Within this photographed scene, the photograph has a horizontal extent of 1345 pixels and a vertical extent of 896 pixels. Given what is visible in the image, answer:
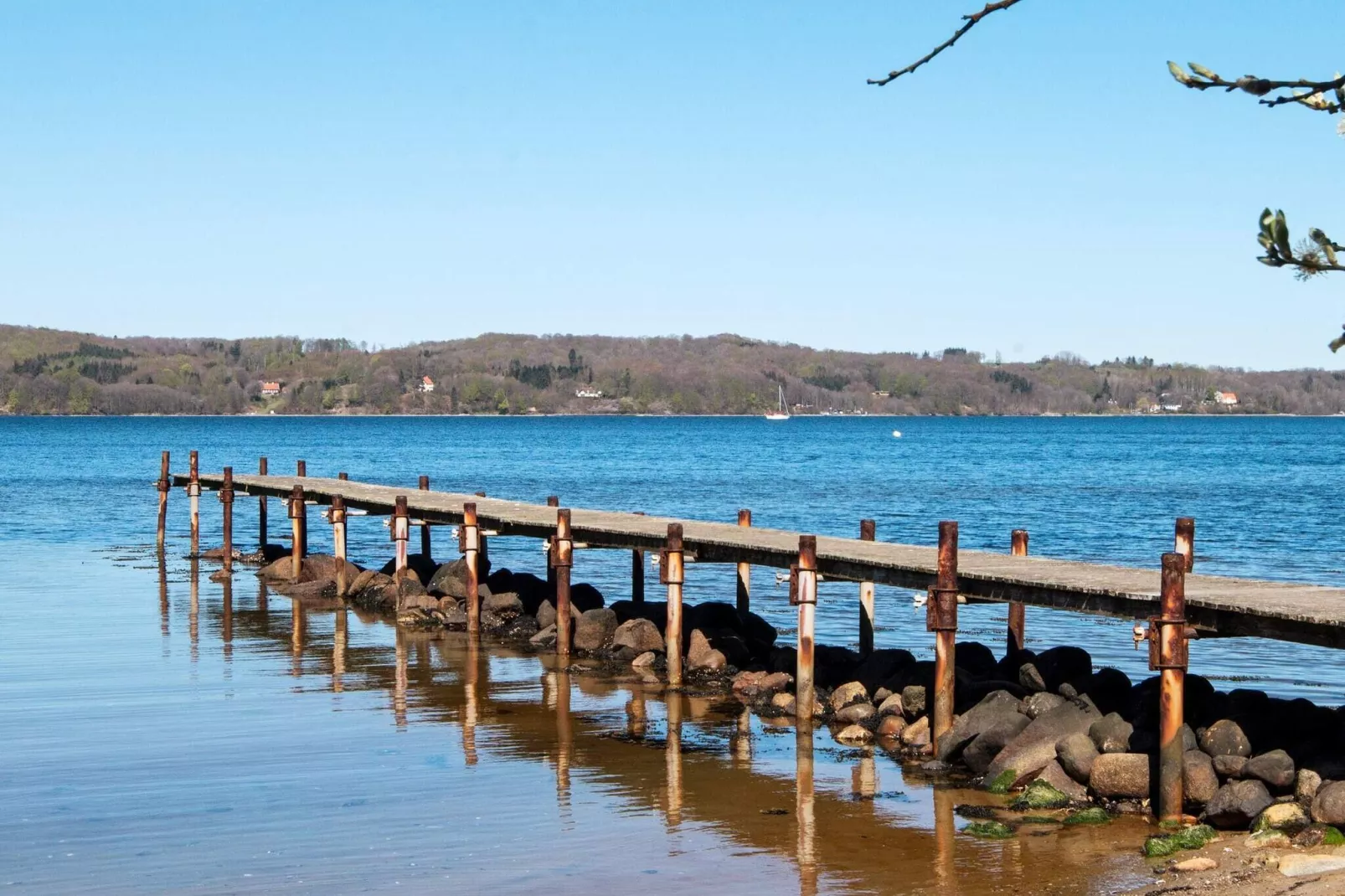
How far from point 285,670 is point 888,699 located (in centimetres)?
891

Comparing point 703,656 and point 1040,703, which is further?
point 703,656

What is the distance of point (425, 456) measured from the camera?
120438 mm

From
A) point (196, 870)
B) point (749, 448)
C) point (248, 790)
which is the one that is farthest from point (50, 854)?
point (749, 448)

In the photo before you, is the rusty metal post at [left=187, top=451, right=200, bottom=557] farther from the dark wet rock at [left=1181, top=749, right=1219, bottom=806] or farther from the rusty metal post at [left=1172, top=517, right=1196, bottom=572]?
the dark wet rock at [left=1181, top=749, right=1219, bottom=806]

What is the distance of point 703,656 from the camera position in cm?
2219

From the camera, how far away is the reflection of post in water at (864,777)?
1515cm

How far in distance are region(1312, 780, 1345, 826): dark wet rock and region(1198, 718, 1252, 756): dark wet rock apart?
4.50 feet

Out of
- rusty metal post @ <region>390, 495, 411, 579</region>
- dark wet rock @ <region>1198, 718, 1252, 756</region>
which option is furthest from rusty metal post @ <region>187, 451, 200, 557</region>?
dark wet rock @ <region>1198, 718, 1252, 756</region>

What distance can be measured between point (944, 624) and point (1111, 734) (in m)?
2.26

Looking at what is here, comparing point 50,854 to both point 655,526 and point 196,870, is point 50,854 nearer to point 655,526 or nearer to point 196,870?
point 196,870

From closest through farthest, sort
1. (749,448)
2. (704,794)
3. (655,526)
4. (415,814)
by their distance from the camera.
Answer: (415,814) < (704,794) < (655,526) < (749,448)

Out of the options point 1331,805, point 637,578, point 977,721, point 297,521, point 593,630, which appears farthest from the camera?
point 297,521

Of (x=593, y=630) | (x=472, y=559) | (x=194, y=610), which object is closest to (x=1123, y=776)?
(x=593, y=630)

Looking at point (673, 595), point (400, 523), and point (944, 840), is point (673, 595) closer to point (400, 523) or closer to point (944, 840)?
point (944, 840)
